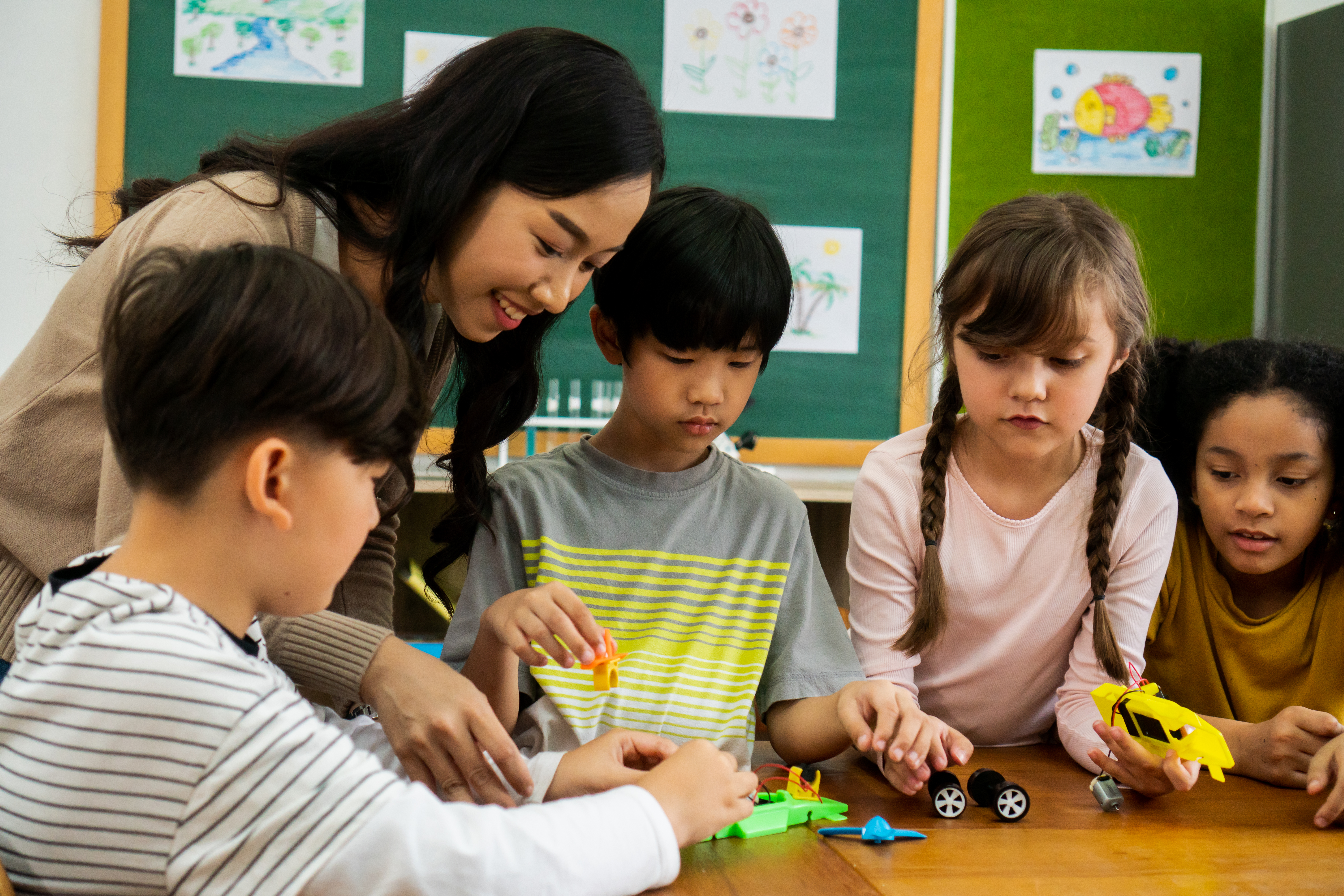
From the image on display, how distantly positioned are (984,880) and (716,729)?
0.41m

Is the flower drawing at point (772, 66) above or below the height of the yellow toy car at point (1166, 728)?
above

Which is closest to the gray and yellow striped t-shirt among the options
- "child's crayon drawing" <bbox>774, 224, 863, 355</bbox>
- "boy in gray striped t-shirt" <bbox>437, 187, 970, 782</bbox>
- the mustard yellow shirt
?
"boy in gray striped t-shirt" <bbox>437, 187, 970, 782</bbox>

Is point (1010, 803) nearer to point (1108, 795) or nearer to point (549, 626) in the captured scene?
point (1108, 795)

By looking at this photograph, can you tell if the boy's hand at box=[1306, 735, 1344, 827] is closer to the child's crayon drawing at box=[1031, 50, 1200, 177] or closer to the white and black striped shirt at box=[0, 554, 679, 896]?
the white and black striped shirt at box=[0, 554, 679, 896]

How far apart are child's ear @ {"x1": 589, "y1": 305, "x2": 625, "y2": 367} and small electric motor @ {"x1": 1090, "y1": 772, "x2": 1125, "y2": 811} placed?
0.66 meters

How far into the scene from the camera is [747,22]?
3.14 m

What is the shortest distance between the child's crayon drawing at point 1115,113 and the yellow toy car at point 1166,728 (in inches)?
101

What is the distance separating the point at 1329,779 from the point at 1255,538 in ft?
1.38

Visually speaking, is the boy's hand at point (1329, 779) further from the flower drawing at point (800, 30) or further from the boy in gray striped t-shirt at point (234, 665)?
the flower drawing at point (800, 30)

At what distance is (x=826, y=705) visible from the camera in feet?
3.53

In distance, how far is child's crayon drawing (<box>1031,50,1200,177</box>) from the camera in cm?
322

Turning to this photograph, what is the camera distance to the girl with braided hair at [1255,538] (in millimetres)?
1335

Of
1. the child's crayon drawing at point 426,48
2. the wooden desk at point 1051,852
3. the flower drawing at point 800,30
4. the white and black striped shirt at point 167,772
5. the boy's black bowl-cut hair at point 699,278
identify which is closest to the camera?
the white and black striped shirt at point 167,772

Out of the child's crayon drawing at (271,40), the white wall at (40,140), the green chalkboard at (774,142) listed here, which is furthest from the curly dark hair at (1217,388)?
the white wall at (40,140)
